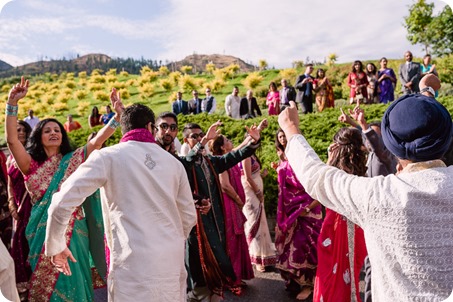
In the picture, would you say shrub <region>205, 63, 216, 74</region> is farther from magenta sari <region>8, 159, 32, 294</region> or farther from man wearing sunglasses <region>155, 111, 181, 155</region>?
magenta sari <region>8, 159, 32, 294</region>

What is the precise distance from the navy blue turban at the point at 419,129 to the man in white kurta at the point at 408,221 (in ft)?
0.21

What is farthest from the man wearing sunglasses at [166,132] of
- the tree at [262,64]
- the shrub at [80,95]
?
the shrub at [80,95]

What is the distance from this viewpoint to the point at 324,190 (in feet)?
5.63

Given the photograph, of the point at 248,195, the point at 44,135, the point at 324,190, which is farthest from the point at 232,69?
the point at 324,190

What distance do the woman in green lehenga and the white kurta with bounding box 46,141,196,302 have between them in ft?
2.93

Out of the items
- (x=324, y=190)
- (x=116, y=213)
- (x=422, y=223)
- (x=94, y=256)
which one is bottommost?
(x=94, y=256)

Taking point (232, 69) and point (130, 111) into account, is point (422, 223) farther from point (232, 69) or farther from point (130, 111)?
point (232, 69)

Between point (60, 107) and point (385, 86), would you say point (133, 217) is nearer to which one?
point (385, 86)

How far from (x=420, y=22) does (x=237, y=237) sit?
26.3 m

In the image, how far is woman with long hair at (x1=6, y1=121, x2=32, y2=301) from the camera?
373 centimetres

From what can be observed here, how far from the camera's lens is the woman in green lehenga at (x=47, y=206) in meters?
3.45

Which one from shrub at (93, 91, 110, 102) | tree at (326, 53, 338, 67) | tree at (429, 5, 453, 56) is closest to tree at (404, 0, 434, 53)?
tree at (429, 5, 453, 56)

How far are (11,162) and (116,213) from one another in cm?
236

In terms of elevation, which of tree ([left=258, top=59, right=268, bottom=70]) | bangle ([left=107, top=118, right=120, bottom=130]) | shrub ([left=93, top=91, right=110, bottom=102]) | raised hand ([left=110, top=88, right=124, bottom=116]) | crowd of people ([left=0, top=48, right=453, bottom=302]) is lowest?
crowd of people ([left=0, top=48, right=453, bottom=302])
